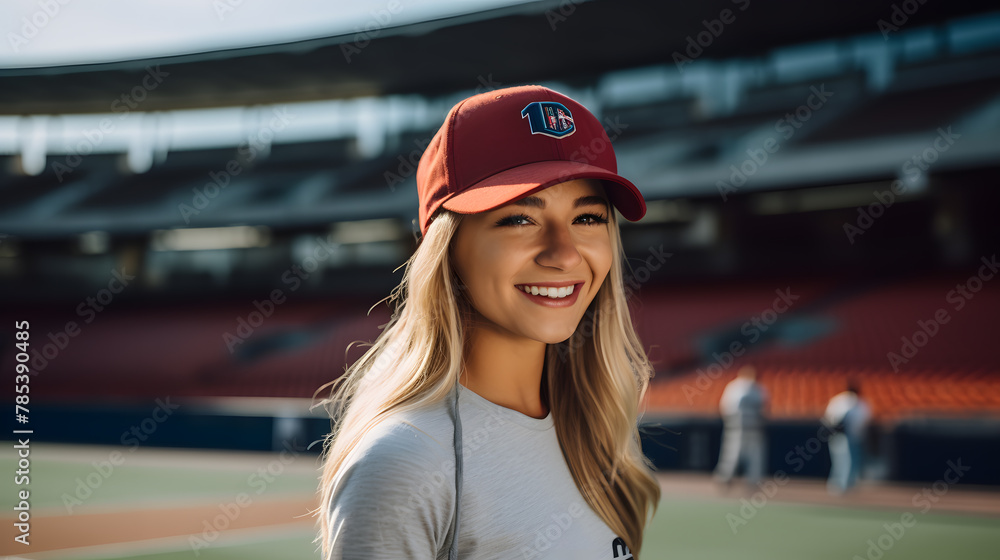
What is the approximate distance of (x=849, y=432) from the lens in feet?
35.0

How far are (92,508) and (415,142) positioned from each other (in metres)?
18.5

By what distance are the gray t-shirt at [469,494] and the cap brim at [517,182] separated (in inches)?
15.5

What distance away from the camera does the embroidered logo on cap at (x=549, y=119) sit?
1.62m

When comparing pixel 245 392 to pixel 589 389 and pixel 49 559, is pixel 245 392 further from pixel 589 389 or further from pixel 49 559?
pixel 589 389

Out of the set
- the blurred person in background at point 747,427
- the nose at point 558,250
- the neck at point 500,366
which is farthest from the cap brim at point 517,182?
the blurred person in background at point 747,427

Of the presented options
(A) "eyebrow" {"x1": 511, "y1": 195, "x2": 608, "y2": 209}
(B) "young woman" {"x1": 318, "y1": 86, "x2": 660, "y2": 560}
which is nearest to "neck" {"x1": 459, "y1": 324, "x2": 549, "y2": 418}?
(B) "young woman" {"x1": 318, "y1": 86, "x2": 660, "y2": 560}

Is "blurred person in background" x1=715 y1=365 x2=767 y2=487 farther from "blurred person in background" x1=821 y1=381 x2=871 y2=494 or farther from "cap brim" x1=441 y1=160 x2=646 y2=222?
"cap brim" x1=441 y1=160 x2=646 y2=222

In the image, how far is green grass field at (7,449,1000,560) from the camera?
715 centimetres

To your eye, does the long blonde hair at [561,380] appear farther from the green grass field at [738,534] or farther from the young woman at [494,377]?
the green grass field at [738,534]

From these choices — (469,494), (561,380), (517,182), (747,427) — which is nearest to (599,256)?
(517,182)

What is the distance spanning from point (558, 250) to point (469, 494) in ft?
1.74

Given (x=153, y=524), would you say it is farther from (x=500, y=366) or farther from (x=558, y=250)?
(x=558, y=250)

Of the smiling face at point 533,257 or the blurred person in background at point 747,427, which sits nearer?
the smiling face at point 533,257

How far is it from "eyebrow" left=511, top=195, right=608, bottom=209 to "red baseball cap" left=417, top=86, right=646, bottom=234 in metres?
0.05
